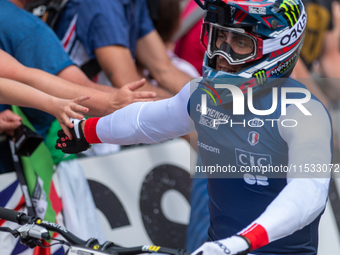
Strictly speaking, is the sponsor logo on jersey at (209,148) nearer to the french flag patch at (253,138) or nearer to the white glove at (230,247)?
the french flag patch at (253,138)

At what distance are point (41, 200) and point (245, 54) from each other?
1476mm

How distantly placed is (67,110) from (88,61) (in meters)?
1.32

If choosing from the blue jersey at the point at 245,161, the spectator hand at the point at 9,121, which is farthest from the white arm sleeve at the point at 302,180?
the spectator hand at the point at 9,121

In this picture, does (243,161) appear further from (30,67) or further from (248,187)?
(30,67)

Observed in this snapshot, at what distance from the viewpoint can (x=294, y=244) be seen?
2.10 m

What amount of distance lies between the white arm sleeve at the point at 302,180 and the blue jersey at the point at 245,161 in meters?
0.12

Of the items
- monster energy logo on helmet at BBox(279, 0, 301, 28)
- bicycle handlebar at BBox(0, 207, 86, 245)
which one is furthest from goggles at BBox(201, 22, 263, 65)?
bicycle handlebar at BBox(0, 207, 86, 245)

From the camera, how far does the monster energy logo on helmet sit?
208cm

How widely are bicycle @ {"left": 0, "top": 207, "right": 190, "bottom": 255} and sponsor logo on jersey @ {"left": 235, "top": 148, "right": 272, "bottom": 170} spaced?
48 cm

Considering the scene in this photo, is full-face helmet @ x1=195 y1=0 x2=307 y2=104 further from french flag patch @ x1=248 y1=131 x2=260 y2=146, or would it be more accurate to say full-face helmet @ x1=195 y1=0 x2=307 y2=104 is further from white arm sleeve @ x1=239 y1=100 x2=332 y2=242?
white arm sleeve @ x1=239 y1=100 x2=332 y2=242

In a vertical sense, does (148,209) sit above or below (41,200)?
below

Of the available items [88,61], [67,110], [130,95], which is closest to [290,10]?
[130,95]

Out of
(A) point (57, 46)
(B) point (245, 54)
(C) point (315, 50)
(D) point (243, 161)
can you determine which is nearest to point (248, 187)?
(D) point (243, 161)

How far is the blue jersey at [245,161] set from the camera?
2010mm
